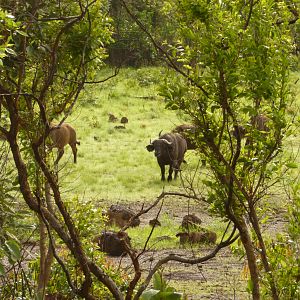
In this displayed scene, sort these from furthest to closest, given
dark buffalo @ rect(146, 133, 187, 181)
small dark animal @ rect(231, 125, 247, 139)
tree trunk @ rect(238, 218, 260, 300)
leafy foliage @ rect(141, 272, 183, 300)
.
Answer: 1. dark buffalo @ rect(146, 133, 187, 181)
2. tree trunk @ rect(238, 218, 260, 300)
3. small dark animal @ rect(231, 125, 247, 139)
4. leafy foliage @ rect(141, 272, 183, 300)

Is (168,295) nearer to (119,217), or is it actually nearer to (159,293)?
(159,293)

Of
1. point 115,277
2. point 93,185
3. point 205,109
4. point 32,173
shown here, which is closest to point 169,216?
Result: point 93,185

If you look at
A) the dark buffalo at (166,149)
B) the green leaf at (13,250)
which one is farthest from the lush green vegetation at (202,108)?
the dark buffalo at (166,149)

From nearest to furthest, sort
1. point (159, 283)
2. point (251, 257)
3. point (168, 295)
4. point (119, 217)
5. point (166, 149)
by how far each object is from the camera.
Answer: point (168, 295)
point (159, 283)
point (251, 257)
point (119, 217)
point (166, 149)

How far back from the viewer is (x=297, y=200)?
5.32m

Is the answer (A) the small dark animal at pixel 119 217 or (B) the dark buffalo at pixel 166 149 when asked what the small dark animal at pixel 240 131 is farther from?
(B) the dark buffalo at pixel 166 149

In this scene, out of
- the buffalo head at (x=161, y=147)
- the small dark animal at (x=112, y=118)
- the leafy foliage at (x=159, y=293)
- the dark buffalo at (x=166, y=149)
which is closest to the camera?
the leafy foliage at (x=159, y=293)

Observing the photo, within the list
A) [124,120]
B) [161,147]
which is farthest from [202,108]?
[124,120]

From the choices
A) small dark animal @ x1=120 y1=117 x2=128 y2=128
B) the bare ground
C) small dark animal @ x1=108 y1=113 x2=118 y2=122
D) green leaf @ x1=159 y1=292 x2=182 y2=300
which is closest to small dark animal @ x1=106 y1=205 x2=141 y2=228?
the bare ground

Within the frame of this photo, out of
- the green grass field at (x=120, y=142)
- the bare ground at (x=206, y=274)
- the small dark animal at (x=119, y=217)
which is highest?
the green grass field at (x=120, y=142)

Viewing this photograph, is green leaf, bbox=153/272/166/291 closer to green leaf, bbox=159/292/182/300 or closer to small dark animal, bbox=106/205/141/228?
green leaf, bbox=159/292/182/300

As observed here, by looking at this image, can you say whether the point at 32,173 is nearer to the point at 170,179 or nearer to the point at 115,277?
the point at 115,277

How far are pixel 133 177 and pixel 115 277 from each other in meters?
12.5

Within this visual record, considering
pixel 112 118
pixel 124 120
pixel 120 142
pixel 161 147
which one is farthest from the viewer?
pixel 112 118
